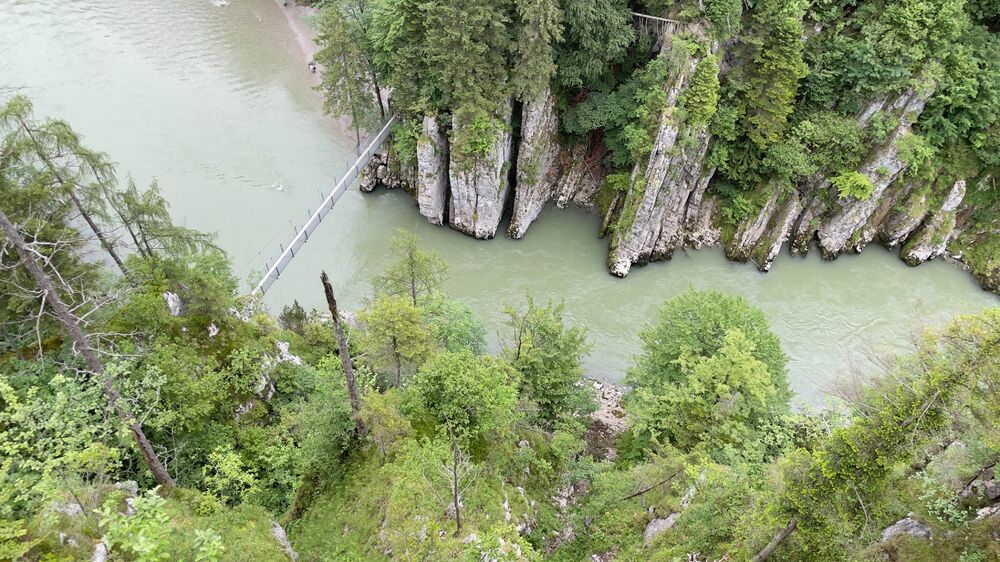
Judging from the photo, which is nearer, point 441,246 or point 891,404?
point 891,404

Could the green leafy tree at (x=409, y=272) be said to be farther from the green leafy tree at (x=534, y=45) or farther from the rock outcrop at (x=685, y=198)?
the green leafy tree at (x=534, y=45)

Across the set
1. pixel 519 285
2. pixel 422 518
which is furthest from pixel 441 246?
pixel 422 518

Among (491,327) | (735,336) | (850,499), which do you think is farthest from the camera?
(491,327)

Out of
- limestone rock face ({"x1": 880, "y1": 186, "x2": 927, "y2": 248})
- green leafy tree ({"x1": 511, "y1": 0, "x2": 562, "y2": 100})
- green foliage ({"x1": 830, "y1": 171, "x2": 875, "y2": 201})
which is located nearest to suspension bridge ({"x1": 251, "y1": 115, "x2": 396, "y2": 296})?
green leafy tree ({"x1": 511, "y1": 0, "x2": 562, "y2": 100})

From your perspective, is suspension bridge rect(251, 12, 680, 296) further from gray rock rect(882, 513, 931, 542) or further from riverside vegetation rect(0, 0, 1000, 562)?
gray rock rect(882, 513, 931, 542)

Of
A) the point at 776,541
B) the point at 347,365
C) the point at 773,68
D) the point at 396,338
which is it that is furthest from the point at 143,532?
the point at 773,68

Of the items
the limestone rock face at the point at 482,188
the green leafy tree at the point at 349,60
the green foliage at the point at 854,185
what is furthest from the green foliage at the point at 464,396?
the green foliage at the point at 854,185

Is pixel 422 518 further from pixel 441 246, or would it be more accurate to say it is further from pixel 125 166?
pixel 125 166
